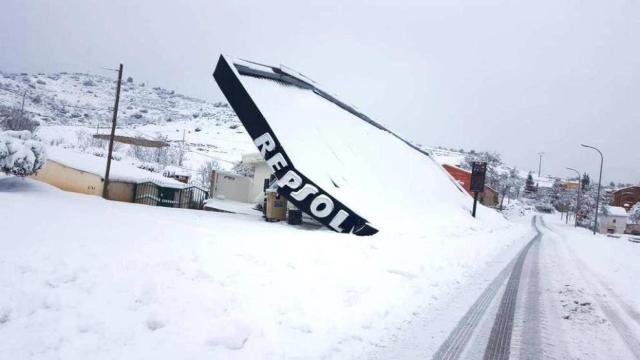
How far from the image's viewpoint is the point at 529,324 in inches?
240

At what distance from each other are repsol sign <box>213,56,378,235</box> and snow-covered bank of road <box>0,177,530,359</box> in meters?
5.13

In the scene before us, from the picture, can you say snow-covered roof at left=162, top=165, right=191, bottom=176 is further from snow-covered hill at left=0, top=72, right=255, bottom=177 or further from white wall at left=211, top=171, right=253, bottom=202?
white wall at left=211, top=171, right=253, bottom=202

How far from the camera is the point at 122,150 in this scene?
220 feet

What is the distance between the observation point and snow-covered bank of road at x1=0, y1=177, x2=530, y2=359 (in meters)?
4.32

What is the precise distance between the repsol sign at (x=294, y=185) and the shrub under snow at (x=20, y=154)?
8.80m

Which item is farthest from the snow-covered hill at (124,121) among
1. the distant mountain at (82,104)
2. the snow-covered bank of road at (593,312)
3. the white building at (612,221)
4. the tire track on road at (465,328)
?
the white building at (612,221)

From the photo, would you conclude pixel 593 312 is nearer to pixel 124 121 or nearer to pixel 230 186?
pixel 230 186

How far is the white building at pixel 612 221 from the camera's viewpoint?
6556cm

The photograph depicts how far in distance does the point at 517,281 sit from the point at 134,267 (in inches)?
359

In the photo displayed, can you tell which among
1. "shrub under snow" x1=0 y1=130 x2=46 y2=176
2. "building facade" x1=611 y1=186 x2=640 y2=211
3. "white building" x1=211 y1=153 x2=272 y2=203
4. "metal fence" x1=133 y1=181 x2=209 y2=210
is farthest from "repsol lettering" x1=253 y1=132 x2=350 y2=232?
"building facade" x1=611 y1=186 x2=640 y2=211

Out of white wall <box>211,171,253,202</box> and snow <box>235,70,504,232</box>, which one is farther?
white wall <box>211,171,253,202</box>

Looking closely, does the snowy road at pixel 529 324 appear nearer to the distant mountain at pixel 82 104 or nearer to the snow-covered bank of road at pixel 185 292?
the snow-covered bank of road at pixel 185 292

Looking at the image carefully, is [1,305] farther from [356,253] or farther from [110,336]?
[356,253]

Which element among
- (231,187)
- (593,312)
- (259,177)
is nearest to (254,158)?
(259,177)
